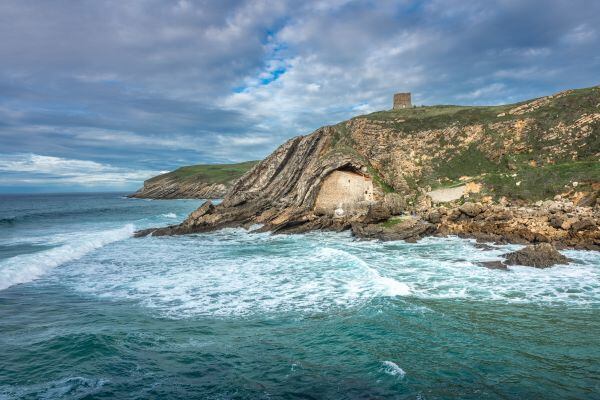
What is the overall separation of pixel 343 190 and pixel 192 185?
99952mm

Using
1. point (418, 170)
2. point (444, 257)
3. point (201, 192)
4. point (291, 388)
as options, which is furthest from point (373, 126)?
point (201, 192)

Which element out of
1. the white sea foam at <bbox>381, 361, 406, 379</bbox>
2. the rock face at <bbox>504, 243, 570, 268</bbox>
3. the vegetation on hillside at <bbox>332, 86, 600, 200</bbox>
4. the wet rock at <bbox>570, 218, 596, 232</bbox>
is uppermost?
the vegetation on hillside at <bbox>332, 86, 600, 200</bbox>

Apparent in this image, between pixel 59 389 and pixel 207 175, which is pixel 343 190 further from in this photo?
pixel 207 175

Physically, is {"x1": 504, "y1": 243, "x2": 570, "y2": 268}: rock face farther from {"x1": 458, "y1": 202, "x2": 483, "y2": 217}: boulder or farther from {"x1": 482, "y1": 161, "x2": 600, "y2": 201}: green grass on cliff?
{"x1": 482, "y1": 161, "x2": 600, "y2": 201}: green grass on cliff

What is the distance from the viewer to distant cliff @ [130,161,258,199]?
415ft

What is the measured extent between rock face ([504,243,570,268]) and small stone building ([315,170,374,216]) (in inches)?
894

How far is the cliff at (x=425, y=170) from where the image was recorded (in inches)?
1375

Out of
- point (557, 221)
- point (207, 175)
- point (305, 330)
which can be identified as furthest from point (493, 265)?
point (207, 175)

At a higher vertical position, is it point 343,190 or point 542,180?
point 542,180

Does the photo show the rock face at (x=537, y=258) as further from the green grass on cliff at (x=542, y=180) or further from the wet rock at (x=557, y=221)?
the green grass on cliff at (x=542, y=180)

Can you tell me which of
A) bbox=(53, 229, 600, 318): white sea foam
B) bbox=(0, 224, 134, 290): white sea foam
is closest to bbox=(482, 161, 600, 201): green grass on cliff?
bbox=(53, 229, 600, 318): white sea foam

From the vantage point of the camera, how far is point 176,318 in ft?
45.1

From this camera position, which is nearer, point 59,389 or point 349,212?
point 59,389

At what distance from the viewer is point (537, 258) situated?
63.7 feet
